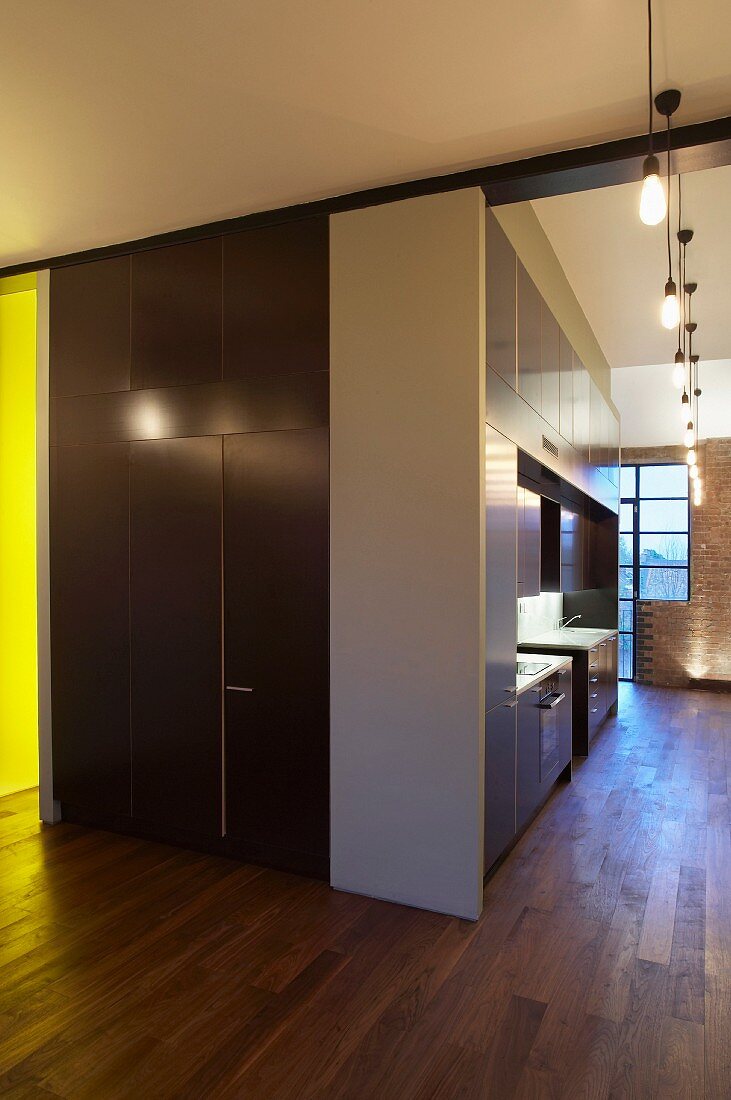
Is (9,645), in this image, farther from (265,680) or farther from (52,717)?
(265,680)

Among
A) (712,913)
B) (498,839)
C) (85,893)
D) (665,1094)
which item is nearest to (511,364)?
(498,839)

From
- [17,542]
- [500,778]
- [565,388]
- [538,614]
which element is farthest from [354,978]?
[538,614]

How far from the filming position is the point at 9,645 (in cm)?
490

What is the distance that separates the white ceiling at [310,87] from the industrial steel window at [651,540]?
7.73m

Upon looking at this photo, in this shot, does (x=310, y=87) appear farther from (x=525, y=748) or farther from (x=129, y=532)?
(x=525, y=748)

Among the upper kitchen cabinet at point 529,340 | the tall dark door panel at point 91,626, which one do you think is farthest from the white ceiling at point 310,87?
the tall dark door panel at point 91,626

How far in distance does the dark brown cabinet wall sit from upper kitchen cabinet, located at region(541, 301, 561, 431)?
61.6 inches

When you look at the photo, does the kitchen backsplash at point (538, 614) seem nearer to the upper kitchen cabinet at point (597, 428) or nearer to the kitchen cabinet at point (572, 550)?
the kitchen cabinet at point (572, 550)

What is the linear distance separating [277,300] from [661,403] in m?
6.85

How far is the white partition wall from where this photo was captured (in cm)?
308

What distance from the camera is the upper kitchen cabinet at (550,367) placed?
438 cm

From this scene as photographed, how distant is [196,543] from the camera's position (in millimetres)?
3736

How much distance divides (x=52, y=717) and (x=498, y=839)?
8.16 feet

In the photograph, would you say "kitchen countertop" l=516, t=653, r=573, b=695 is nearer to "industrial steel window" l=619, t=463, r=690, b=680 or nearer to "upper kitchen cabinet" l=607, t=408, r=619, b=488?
"upper kitchen cabinet" l=607, t=408, r=619, b=488
